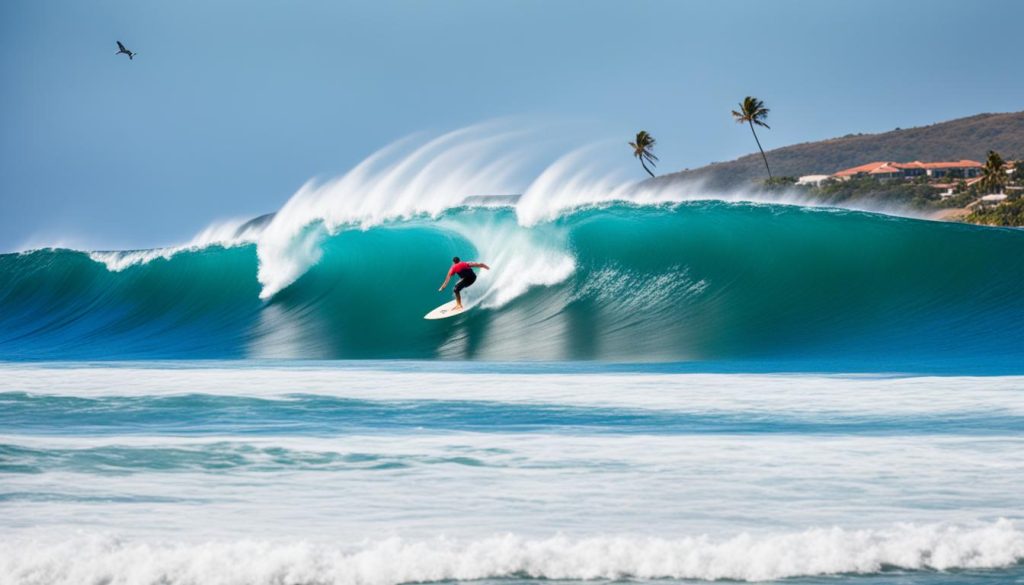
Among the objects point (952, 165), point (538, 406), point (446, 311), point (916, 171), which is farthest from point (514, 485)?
point (952, 165)

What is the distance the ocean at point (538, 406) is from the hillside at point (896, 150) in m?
119

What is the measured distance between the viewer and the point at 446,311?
694 inches

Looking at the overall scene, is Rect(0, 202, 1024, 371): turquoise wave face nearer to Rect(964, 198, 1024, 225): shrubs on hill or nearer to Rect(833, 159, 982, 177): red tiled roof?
Rect(964, 198, 1024, 225): shrubs on hill

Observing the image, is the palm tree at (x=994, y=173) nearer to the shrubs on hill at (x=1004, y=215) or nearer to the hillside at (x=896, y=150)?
the shrubs on hill at (x=1004, y=215)

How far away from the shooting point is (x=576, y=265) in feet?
60.4

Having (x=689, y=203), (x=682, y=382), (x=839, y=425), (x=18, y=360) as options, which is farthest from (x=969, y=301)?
(x=18, y=360)

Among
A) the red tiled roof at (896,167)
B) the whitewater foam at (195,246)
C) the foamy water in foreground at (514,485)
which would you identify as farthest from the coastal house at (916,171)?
the foamy water in foreground at (514,485)

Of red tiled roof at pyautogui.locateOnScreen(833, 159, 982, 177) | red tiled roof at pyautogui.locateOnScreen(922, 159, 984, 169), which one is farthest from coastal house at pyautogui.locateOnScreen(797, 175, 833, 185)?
red tiled roof at pyautogui.locateOnScreen(922, 159, 984, 169)

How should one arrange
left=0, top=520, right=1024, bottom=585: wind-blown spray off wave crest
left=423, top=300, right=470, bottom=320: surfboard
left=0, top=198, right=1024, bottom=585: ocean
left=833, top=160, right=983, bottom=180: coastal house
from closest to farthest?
left=0, top=520, right=1024, bottom=585: wind-blown spray off wave crest, left=0, top=198, right=1024, bottom=585: ocean, left=423, top=300, right=470, bottom=320: surfboard, left=833, top=160, right=983, bottom=180: coastal house

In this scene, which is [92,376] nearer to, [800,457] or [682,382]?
[682,382]

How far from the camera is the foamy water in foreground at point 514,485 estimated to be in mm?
4910

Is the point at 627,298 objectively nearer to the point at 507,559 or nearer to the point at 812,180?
the point at 507,559

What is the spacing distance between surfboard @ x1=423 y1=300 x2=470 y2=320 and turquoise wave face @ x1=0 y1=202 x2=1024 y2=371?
136mm

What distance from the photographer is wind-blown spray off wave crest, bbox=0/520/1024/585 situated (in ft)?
15.8
